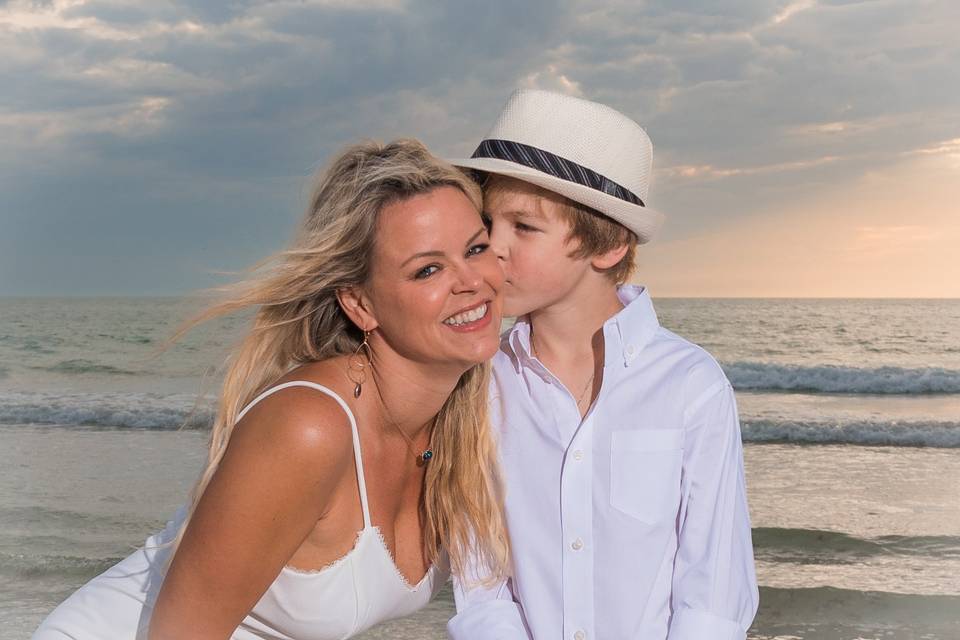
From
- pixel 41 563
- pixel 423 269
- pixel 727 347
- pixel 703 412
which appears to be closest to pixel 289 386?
pixel 423 269

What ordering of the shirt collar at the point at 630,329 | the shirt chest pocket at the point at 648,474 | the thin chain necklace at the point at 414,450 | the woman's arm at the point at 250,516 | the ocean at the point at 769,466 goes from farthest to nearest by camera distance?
the ocean at the point at 769,466 < the thin chain necklace at the point at 414,450 < the shirt collar at the point at 630,329 < the shirt chest pocket at the point at 648,474 < the woman's arm at the point at 250,516

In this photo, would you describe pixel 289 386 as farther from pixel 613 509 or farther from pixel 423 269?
pixel 613 509

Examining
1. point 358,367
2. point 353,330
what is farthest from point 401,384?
point 353,330

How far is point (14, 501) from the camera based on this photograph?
28.4 ft

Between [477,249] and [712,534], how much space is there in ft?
3.65

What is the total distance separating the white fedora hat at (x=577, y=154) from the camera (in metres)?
2.96

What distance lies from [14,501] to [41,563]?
7.43 feet

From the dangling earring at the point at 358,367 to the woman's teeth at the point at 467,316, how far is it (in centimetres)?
35

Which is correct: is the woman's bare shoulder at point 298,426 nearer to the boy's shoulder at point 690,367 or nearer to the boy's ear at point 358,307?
the boy's ear at point 358,307

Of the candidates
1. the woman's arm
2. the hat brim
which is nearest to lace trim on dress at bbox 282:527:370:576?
the woman's arm

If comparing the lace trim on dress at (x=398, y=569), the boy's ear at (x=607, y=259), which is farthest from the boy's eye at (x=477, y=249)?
the lace trim on dress at (x=398, y=569)

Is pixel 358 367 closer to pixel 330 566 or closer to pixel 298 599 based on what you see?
pixel 330 566

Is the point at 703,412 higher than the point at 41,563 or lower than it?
higher

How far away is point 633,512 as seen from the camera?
Answer: 9.18ft
